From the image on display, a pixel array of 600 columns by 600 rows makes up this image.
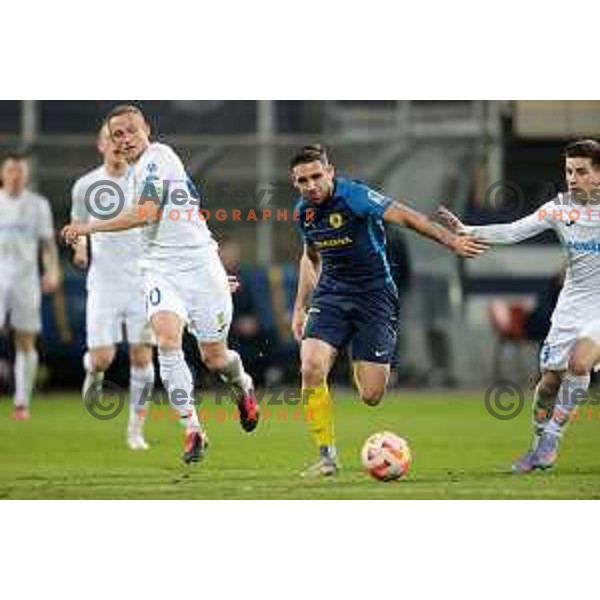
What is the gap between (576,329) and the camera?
10070 millimetres

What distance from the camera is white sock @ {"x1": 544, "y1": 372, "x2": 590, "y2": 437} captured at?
10.1 meters

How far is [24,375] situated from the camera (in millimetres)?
14031

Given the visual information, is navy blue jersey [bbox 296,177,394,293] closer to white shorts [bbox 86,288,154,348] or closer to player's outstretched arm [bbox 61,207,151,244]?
player's outstretched arm [bbox 61,207,151,244]

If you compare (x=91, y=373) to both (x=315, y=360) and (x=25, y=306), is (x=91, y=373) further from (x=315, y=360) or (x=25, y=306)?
(x=25, y=306)

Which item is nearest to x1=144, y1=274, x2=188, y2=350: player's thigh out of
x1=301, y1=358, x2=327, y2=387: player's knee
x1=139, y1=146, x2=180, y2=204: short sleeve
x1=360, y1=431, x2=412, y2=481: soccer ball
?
x1=139, y1=146, x2=180, y2=204: short sleeve

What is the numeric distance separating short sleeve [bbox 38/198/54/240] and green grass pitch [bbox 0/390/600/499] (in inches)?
53.2

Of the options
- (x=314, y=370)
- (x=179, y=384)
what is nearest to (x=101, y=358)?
(x=179, y=384)

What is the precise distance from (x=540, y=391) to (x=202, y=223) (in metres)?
2.02

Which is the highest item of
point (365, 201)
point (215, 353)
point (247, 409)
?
point (365, 201)

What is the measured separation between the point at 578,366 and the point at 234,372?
186 centimetres

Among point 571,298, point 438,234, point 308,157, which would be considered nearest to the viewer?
point 438,234

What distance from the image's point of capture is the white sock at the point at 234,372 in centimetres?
1041

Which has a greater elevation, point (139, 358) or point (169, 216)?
point (169, 216)

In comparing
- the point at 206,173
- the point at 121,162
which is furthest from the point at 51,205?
the point at 121,162
